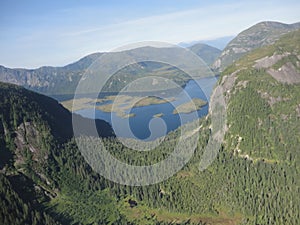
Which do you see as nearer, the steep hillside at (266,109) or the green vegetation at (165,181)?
the green vegetation at (165,181)

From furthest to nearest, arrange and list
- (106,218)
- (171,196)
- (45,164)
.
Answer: (45,164) < (171,196) < (106,218)

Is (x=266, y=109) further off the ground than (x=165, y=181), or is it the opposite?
(x=266, y=109)

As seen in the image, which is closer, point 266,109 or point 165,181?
point 165,181

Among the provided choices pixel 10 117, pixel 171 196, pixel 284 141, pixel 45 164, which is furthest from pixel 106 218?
pixel 284 141

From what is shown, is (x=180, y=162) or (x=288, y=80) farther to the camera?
(x=288, y=80)

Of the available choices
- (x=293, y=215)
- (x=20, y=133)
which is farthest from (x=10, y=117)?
(x=293, y=215)

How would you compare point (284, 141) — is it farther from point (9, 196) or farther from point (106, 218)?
point (9, 196)

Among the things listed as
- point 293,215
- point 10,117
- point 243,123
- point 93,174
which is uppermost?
point 10,117

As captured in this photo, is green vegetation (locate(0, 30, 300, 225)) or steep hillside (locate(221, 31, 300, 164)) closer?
green vegetation (locate(0, 30, 300, 225))

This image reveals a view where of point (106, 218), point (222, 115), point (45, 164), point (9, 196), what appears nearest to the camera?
point (9, 196)

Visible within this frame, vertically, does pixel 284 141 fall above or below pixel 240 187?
above
